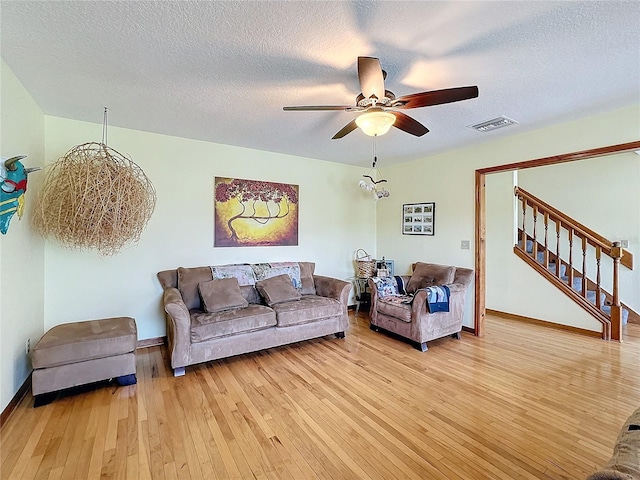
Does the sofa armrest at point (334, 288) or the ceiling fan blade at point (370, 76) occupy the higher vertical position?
the ceiling fan blade at point (370, 76)

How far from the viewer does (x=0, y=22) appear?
168 centimetres

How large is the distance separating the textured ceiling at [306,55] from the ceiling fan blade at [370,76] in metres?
0.22

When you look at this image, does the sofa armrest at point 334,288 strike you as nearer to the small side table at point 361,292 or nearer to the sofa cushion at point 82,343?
the small side table at point 361,292

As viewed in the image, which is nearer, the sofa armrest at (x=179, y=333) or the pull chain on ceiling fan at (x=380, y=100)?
the pull chain on ceiling fan at (x=380, y=100)

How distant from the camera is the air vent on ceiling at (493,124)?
3055mm

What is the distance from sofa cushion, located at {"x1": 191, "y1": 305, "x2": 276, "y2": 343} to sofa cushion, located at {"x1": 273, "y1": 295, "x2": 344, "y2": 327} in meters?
0.11

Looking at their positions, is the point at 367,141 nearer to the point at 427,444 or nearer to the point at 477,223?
the point at 477,223

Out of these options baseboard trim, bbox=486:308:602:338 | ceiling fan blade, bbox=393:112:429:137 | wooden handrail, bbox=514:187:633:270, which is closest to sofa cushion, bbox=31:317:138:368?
ceiling fan blade, bbox=393:112:429:137

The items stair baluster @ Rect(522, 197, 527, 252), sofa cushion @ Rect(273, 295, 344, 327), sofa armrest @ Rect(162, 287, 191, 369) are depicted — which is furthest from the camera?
stair baluster @ Rect(522, 197, 527, 252)

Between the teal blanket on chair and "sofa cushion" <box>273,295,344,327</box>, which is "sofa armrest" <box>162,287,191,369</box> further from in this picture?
the teal blanket on chair

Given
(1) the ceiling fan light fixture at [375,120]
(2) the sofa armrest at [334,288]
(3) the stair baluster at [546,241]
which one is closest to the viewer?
(1) the ceiling fan light fixture at [375,120]

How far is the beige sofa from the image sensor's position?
2867 millimetres

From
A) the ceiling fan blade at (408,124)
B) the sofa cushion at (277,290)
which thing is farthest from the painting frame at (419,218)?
the ceiling fan blade at (408,124)

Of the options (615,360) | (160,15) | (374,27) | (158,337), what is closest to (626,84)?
(374,27)
